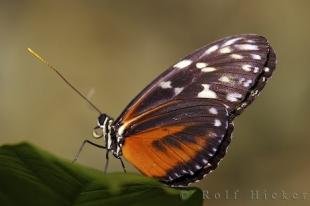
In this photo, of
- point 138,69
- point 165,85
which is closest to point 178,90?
point 165,85

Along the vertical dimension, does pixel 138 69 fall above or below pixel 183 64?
above

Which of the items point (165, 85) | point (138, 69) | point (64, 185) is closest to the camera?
point (64, 185)

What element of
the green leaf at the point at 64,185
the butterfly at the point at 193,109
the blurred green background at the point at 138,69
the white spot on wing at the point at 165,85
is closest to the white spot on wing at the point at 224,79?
the butterfly at the point at 193,109

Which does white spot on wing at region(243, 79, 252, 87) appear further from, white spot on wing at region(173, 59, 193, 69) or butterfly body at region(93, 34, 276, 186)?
white spot on wing at region(173, 59, 193, 69)

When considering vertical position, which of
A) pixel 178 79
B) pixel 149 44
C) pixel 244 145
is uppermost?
pixel 149 44

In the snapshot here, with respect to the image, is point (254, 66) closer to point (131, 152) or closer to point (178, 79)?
point (178, 79)

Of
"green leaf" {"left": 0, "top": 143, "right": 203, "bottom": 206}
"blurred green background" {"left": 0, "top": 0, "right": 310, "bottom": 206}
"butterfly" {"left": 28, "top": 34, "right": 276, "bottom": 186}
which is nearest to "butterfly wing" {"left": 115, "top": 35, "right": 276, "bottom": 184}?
"butterfly" {"left": 28, "top": 34, "right": 276, "bottom": 186}

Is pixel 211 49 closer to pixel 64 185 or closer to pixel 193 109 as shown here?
pixel 193 109

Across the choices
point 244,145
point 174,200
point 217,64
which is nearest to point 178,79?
point 217,64
